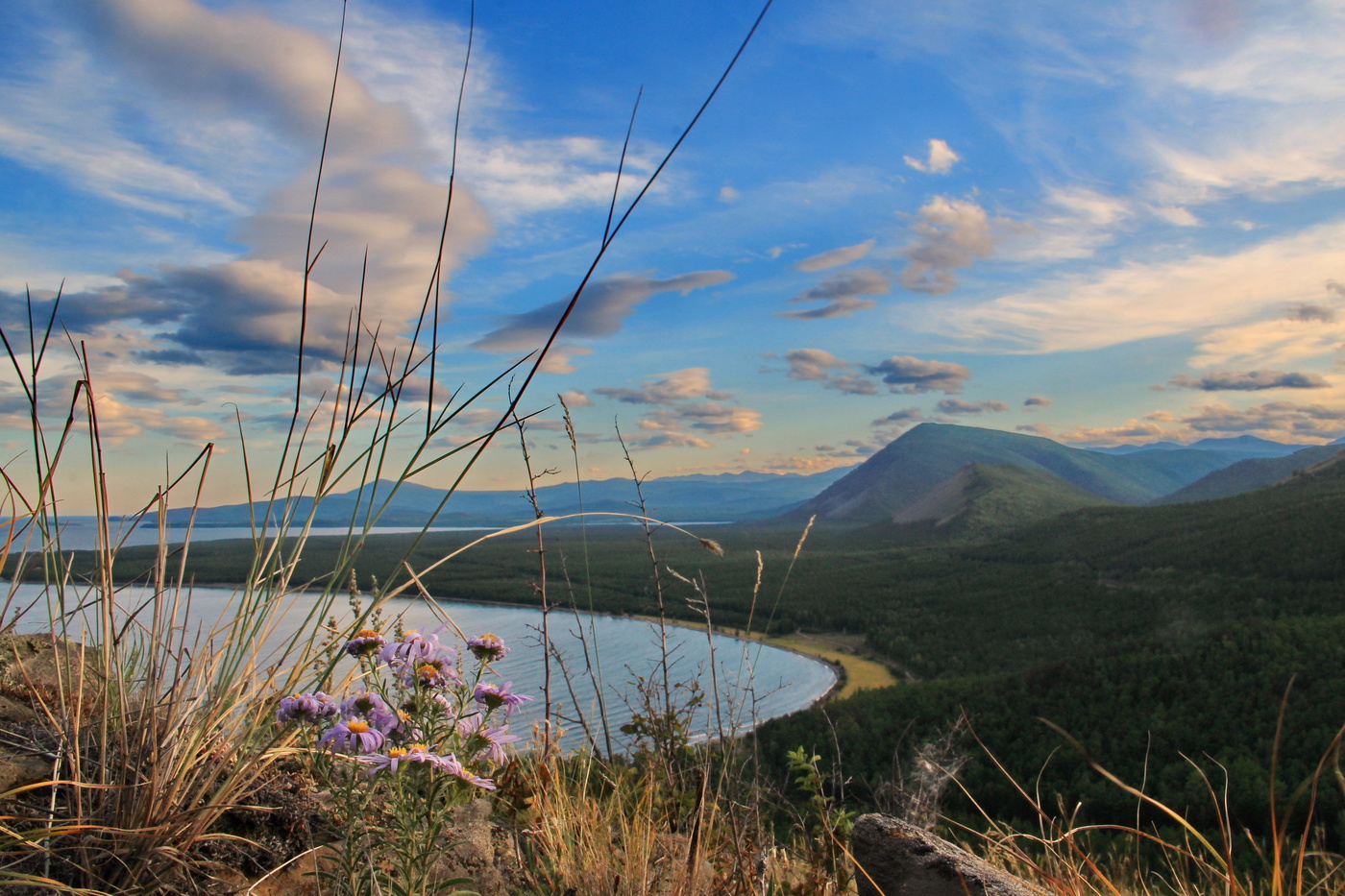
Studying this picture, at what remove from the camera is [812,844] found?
3242 mm

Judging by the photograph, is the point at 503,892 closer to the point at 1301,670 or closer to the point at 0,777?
the point at 0,777

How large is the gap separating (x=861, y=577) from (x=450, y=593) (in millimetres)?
26884

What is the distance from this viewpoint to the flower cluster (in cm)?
140

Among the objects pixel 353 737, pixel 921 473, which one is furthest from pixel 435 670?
pixel 921 473

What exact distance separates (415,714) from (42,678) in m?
1.69

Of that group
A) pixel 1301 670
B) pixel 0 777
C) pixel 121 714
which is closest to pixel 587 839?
pixel 121 714

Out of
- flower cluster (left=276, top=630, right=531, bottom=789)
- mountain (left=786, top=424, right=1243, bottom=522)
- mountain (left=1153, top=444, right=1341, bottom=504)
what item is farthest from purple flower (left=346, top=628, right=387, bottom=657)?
mountain (left=786, top=424, right=1243, bottom=522)

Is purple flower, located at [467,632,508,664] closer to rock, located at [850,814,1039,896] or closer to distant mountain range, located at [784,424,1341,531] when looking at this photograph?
rock, located at [850,814,1039,896]

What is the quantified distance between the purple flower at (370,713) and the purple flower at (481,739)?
0.14 meters

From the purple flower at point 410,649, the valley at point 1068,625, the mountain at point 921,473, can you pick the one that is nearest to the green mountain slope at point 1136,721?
the valley at point 1068,625

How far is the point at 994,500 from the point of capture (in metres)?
87.2

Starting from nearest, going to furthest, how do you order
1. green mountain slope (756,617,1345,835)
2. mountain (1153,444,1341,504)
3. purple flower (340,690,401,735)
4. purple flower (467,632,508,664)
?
purple flower (340,690,401,735) → purple flower (467,632,508,664) → green mountain slope (756,617,1345,835) → mountain (1153,444,1341,504)

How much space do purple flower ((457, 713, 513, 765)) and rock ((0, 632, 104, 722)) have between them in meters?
0.74

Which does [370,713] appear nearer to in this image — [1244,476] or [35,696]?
[35,696]
